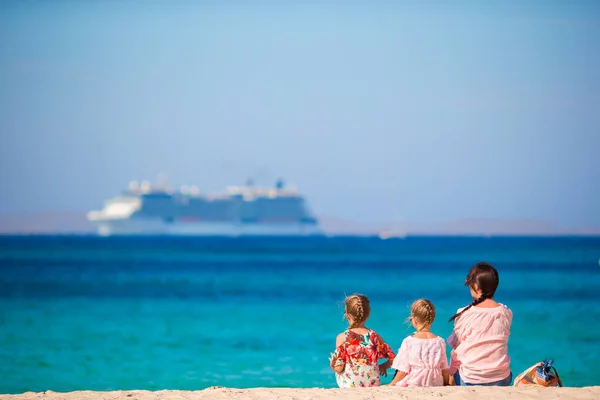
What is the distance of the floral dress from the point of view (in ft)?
13.9

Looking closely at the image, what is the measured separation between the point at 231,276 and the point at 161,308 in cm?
1086

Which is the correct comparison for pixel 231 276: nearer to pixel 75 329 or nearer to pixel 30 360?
pixel 75 329

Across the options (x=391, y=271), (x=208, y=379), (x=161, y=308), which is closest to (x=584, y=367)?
(x=208, y=379)

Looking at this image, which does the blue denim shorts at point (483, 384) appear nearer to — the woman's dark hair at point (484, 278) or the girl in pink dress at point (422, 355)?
the girl in pink dress at point (422, 355)

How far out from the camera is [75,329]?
40.3 ft

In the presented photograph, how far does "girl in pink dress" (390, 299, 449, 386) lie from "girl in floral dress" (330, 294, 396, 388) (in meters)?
0.10

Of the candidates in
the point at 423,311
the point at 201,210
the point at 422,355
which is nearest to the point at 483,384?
the point at 422,355

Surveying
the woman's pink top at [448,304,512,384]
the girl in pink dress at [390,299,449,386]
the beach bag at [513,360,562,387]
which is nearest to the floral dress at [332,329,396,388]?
the girl in pink dress at [390,299,449,386]

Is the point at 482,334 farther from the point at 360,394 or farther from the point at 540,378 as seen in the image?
the point at 360,394

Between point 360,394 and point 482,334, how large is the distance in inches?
26.8

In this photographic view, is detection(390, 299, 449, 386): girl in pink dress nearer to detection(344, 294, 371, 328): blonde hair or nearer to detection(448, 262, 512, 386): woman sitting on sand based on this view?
detection(448, 262, 512, 386): woman sitting on sand

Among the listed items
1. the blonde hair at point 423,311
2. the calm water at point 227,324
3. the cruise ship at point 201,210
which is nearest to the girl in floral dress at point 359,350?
the blonde hair at point 423,311

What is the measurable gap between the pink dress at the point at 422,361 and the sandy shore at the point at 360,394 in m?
0.11

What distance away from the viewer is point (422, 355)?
417 cm
